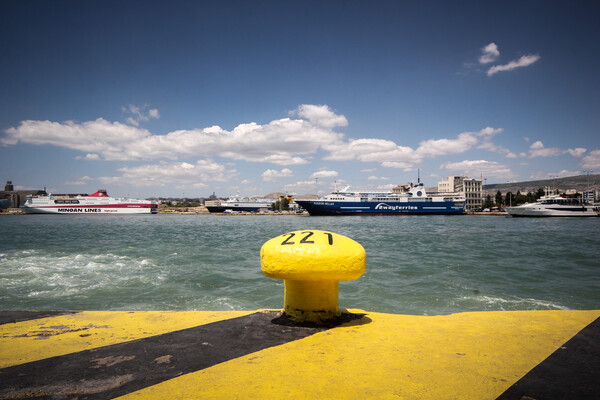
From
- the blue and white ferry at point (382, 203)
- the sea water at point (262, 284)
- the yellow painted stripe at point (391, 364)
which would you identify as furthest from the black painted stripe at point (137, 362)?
the blue and white ferry at point (382, 203)

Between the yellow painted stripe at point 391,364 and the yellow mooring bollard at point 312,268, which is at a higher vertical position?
the yellow mooring bollard at point 312,268

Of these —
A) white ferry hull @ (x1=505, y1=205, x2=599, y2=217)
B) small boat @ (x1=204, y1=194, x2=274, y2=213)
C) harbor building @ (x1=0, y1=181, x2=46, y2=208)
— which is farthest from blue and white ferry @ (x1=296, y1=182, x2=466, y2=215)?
harbor building @ (x1=0, y1=181, x2=46, y2=208)


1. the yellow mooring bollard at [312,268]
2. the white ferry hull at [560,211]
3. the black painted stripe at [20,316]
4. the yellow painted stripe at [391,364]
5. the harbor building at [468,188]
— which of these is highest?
the harbor building at [468,188]

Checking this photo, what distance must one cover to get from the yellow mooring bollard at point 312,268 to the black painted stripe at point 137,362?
0.22m

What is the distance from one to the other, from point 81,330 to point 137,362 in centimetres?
109

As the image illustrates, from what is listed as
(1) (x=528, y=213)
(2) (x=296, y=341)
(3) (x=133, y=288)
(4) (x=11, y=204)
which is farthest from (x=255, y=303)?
(4) (x=11, y=204)

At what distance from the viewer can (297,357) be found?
2.09 meters

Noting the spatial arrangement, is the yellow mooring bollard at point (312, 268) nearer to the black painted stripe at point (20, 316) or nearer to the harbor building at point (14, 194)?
the black painted stripe at point (20, 316)

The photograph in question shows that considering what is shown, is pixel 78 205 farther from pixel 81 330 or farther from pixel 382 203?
pixel 81 330

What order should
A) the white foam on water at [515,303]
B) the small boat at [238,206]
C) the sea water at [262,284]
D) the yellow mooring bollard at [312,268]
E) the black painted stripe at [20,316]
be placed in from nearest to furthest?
the yellow mooring bollard at [312,268]
the black painted stripe at [20,316]
the white foam on water at [515,303]
the sea water at [262,284]
the small boat at [238,206]

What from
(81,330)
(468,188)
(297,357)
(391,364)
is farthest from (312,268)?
(468,188)

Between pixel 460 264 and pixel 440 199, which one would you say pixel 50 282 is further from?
pixel 440 199

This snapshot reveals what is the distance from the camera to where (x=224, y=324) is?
277 cm

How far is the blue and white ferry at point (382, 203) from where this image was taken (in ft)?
197
